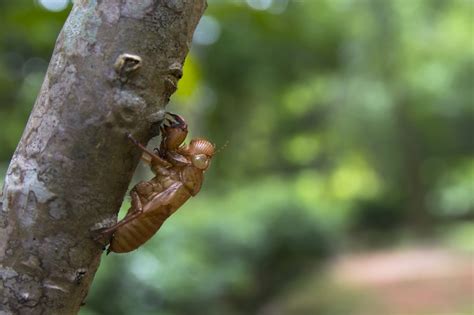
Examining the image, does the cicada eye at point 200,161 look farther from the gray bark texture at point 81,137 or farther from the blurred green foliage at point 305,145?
the blurred green foliage at point 305,145

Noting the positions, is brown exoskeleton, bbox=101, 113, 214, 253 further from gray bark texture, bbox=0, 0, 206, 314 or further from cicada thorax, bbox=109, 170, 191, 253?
gray bark texture, bbox=0, 0, 206, 314

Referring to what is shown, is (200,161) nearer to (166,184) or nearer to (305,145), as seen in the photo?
(166,184)

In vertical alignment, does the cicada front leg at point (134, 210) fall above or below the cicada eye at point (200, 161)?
below

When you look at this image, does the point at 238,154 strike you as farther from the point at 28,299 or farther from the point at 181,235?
the point at 28,299

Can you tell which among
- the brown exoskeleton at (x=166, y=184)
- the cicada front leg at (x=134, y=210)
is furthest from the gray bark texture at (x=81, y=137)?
the brown exoskeleton at (x=166, y=184)

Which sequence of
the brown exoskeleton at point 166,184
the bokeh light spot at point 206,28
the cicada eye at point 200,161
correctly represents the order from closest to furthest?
the brown exoskeleton at point 166,184, the cicada eye at point 200,161, the bokeh light spot at point 206,28

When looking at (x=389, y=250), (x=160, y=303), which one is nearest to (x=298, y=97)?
(x=389, y=250)

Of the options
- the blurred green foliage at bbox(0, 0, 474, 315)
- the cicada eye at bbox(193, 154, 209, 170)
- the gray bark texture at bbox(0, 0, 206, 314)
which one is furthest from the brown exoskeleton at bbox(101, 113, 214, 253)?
the blurred green foliage at bbox(0, 0, 474, 315)
